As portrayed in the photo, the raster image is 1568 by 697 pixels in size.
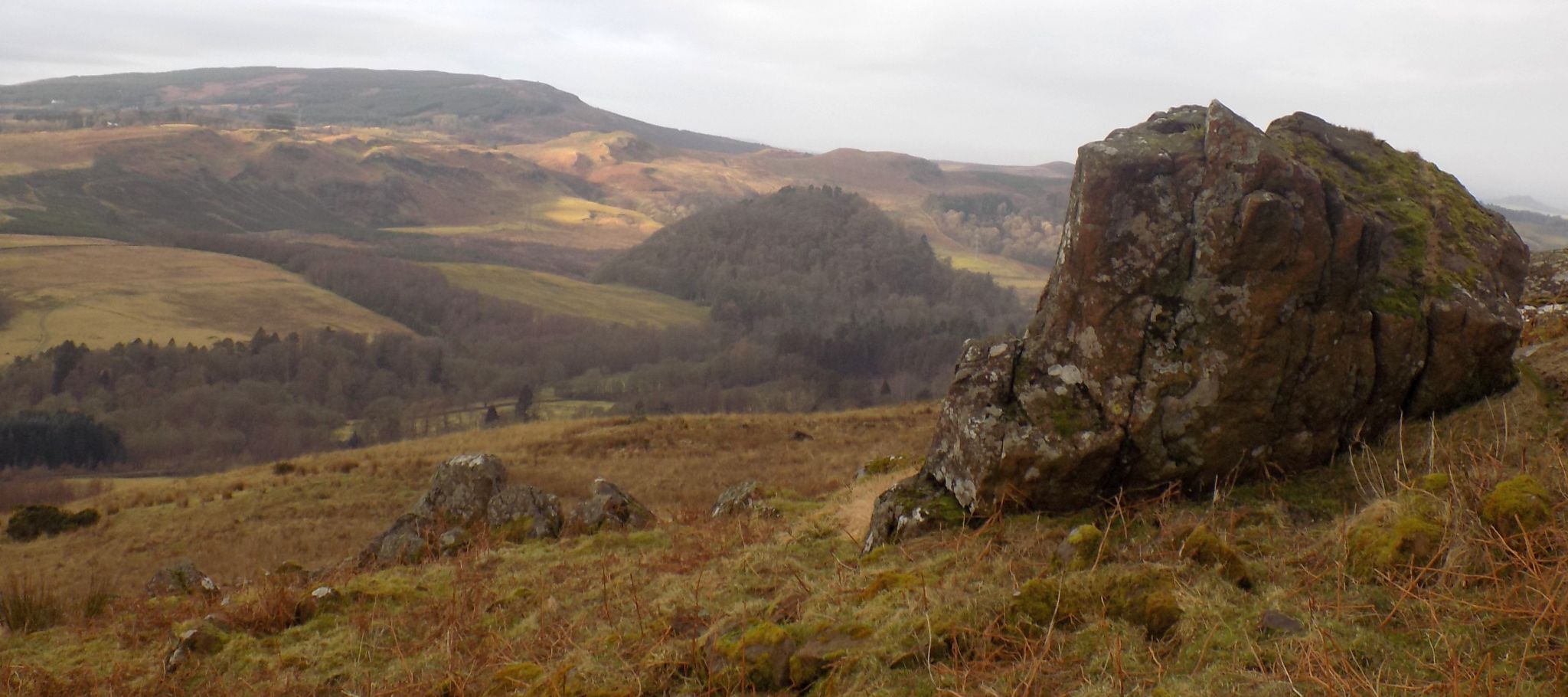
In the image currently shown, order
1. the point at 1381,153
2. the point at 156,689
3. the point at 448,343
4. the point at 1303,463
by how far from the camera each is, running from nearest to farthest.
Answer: the point at 156,689 < the point at 1303,463 < the point at 1381,153 < the point at 448,343

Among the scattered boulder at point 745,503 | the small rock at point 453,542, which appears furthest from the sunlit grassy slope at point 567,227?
the small rock at point 453,542

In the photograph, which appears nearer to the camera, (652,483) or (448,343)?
(652,483)

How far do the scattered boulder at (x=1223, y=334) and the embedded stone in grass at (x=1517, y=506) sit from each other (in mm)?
2313

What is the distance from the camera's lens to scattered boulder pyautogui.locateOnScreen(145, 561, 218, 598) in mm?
10250

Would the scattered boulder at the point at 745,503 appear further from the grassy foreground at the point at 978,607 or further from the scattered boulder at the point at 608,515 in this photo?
the scattered boulder at the point at 608,515

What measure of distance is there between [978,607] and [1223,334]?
3232 mm

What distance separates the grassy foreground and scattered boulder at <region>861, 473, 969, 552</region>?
13.6 inches

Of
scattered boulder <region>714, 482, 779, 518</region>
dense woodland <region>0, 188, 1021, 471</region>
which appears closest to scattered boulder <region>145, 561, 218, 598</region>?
scattered boulder <region>714, 482, 779, 518</region>

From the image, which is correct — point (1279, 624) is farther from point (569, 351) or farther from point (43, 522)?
point (569, 351)

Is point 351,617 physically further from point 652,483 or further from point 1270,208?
point 652,483

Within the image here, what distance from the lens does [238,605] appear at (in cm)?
786

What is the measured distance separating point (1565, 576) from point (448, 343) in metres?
88.1

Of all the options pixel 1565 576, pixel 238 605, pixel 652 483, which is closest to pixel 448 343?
pixel 652 483

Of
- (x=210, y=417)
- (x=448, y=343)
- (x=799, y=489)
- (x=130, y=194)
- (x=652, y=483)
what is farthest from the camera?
(x=130, y=194)
